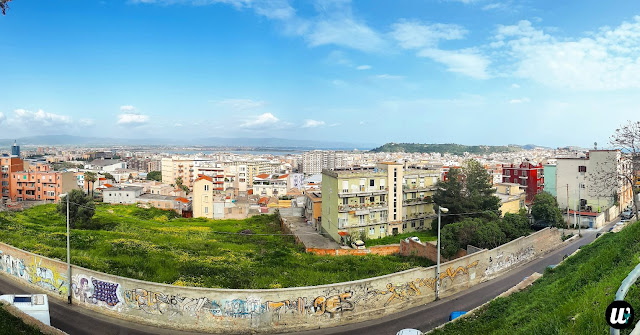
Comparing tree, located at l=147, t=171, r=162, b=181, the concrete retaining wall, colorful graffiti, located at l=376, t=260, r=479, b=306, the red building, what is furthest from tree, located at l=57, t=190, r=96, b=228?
tree, located at l=147, t=171, r=162, b=181

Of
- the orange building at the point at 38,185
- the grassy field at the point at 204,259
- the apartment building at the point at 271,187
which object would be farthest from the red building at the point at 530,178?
the orange building at the point at 38,185

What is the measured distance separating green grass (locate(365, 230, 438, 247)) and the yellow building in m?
7.99

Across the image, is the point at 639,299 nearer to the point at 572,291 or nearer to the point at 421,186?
the point at 572,291

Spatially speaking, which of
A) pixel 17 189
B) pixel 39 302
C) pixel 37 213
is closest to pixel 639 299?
pixel 39 302

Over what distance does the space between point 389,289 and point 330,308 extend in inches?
115

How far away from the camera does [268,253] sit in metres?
26.3

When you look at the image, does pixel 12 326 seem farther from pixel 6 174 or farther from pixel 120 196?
pixel 6 174

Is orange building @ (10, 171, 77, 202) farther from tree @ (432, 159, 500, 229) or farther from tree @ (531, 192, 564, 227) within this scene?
tree @ (531, 192, 564, 227)

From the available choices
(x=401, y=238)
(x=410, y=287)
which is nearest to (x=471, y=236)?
(x=401, y=238)

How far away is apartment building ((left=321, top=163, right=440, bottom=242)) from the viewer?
33.2 metres

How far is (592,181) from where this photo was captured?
4375 cm

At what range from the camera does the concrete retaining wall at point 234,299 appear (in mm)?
15086

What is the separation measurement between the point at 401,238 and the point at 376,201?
12.5 feet

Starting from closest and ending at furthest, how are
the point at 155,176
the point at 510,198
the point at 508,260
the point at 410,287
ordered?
the point at 410,287
the point at 508,260
the point at 510,198
the point at 155,176
